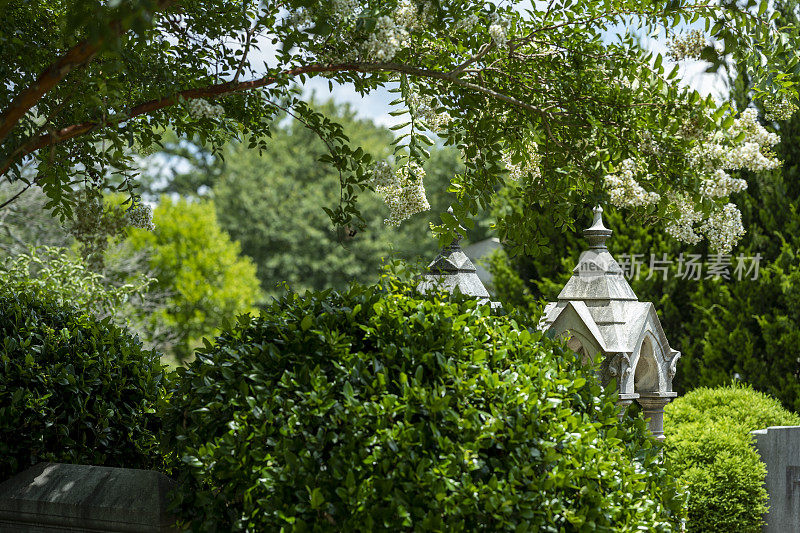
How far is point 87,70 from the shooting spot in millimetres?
4090

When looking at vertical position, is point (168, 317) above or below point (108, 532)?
above

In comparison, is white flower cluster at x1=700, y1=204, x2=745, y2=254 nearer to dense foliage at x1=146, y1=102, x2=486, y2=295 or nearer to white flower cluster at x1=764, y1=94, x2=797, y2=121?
white flower cluster at x1=764, y1=94, x2=797, y2=121

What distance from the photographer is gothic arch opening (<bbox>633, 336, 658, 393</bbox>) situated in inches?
248

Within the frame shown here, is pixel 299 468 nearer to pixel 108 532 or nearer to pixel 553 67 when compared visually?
pixel 108 532

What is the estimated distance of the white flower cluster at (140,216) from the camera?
18.2ft

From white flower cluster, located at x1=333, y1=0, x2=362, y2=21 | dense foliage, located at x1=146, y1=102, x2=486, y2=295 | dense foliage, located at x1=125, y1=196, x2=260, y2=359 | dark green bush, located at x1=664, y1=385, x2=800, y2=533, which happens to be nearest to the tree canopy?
white flower cluster, located at x1=333, y1=0, x2=362, y2=21

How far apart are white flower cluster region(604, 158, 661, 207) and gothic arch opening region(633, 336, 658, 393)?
6.72 feet

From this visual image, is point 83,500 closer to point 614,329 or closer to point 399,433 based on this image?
point 399,433

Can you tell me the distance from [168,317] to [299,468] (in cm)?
1836

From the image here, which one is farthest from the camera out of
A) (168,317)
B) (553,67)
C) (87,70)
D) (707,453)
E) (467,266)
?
(168,317)

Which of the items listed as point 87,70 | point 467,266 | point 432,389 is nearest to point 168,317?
point 467,266

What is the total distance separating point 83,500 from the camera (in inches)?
143

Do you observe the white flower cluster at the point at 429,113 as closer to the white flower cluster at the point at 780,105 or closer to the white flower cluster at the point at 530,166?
the white flower cluster at the point at 530,166

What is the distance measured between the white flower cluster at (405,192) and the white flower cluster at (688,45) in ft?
6.00
